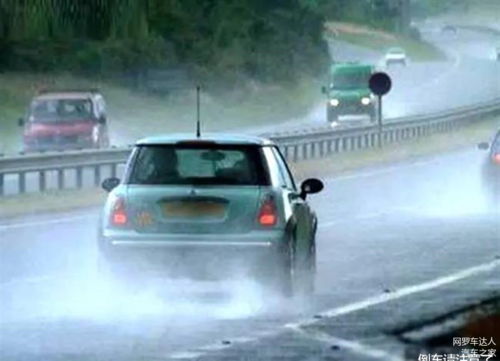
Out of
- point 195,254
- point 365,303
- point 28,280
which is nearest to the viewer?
point 195,254

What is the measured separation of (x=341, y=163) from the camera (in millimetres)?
51531

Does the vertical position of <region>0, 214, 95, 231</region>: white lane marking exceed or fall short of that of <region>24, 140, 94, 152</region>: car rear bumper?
it exceeds it

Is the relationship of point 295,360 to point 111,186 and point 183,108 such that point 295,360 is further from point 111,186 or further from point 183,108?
point 183,108

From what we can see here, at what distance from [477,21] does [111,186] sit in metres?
180

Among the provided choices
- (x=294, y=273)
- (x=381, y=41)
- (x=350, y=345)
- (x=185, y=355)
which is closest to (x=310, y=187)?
(x=294, y=273)

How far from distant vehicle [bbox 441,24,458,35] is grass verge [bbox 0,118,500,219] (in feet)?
345

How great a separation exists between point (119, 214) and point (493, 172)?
18.6 m

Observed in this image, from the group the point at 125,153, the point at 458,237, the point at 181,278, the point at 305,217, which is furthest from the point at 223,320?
the point at 125,153

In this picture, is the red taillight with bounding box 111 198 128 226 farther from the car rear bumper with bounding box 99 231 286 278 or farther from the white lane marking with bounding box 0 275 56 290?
the white lane marking with bounding box 0 275 56 290

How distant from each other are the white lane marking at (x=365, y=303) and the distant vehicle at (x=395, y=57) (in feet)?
371

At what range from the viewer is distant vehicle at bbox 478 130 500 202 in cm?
3641

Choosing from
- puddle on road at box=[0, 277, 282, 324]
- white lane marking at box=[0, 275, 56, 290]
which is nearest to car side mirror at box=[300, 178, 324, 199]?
puddle on road at box=[0, 277, 282, 324]

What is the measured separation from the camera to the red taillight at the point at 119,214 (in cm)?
1869

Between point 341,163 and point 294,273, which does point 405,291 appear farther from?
point 341,163
